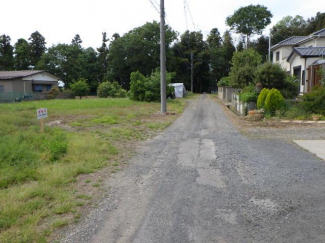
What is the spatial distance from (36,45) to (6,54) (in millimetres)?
6473

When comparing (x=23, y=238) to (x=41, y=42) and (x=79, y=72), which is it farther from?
(x=41, y=42)

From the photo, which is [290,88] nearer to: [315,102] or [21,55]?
[315,102]

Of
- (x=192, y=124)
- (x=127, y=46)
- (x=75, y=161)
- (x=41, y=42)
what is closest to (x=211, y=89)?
(x=127, y=46)

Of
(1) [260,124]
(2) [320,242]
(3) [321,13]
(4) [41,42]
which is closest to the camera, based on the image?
(2) [320,242]

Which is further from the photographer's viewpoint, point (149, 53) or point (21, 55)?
point (21, 55)

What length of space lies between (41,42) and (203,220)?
58.2 metres

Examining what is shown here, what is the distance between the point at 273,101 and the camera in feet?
41.8

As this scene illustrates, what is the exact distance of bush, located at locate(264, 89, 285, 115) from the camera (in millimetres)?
12727

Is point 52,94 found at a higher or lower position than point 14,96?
higher

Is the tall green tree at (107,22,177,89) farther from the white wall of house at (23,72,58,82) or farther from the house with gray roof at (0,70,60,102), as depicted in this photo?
the house with gray roof at (0,70,60,102)

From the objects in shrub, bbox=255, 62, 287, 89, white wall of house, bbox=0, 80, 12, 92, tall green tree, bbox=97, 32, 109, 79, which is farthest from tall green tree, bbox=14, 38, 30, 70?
shrub, bbox=255, 62, 287, 89

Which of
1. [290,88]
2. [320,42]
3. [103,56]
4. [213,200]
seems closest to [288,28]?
[320,42]

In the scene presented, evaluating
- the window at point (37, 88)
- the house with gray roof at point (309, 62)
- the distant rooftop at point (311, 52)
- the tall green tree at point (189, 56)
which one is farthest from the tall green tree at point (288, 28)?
the window at point (37, 88)

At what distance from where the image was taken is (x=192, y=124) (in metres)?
12.5
